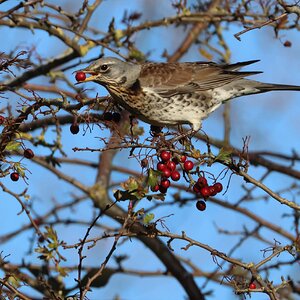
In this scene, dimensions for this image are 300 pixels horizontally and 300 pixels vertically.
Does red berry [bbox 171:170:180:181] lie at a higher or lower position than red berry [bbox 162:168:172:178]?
higher

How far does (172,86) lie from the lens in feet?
14.9

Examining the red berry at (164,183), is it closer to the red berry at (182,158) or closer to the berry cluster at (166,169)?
the berry cluster at (166,169)

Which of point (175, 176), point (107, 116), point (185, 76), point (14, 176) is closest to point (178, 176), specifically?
point (175, 176)

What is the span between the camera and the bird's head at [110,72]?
424 cm

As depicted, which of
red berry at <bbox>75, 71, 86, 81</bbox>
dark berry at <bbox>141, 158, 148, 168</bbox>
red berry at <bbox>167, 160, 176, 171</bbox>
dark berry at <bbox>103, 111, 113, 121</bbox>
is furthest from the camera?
red berry at <bbox>75, 71, 86, 81</bbox>

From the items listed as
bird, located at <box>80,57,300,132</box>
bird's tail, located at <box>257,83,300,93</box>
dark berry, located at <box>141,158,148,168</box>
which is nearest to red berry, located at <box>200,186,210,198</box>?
dark berry, located at <box>141,158,148,168</box>

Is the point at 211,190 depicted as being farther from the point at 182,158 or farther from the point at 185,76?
the point at 185,76

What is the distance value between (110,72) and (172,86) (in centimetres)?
44

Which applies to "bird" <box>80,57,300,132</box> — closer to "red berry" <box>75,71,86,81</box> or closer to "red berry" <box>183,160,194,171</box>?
"red berry" <box>75,71,86,81</box>

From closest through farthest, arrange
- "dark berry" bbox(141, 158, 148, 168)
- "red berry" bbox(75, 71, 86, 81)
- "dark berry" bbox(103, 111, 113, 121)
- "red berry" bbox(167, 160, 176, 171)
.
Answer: "dark berry" bbox(141, 158, 148, 168) → "red berry" bbox(167, 160, 176, 171) → "dark berry" bbox(103, 111, 113, 121) → "red berry" bbox(75, 71, 86, 81)

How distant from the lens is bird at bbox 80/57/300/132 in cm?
430

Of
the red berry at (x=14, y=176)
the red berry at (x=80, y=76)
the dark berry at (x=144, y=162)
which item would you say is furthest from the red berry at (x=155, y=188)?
the red berry at (x=80, y=76)

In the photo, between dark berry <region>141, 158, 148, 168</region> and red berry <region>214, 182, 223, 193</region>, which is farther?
red berry <region>214, 182, 223, 193</region>

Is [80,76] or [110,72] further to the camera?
[110,72]
